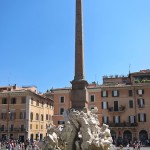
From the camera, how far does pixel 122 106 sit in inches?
1800

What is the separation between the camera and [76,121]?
18672mm

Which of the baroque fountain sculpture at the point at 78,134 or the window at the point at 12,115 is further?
the window at the point at 12,115

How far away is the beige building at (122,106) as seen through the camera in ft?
146

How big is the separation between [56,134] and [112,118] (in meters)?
26.9

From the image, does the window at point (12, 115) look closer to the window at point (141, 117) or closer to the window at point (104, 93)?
the window at point (104, 93)

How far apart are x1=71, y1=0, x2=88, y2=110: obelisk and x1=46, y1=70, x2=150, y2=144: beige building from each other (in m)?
25.5

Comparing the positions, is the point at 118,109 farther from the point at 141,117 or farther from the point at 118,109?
the point at 141,117

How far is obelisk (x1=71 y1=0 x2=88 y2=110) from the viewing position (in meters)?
19.6

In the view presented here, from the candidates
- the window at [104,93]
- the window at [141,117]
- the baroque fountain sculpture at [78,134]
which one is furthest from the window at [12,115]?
the baroque fountain sculpture at [78,134]

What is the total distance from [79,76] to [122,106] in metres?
26.9

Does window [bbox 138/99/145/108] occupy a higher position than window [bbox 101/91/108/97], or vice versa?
window [bbox 101/91/108/97]

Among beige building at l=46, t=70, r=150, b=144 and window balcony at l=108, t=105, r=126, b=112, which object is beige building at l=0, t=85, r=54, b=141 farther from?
window balcony at l=108, t=105, r=126, b=112

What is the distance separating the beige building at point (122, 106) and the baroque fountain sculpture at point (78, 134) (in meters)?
25.5

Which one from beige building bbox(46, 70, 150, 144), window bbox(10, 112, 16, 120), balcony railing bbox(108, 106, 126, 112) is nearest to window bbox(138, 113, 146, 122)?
beige building bbox(46, 70, 150, 144)
